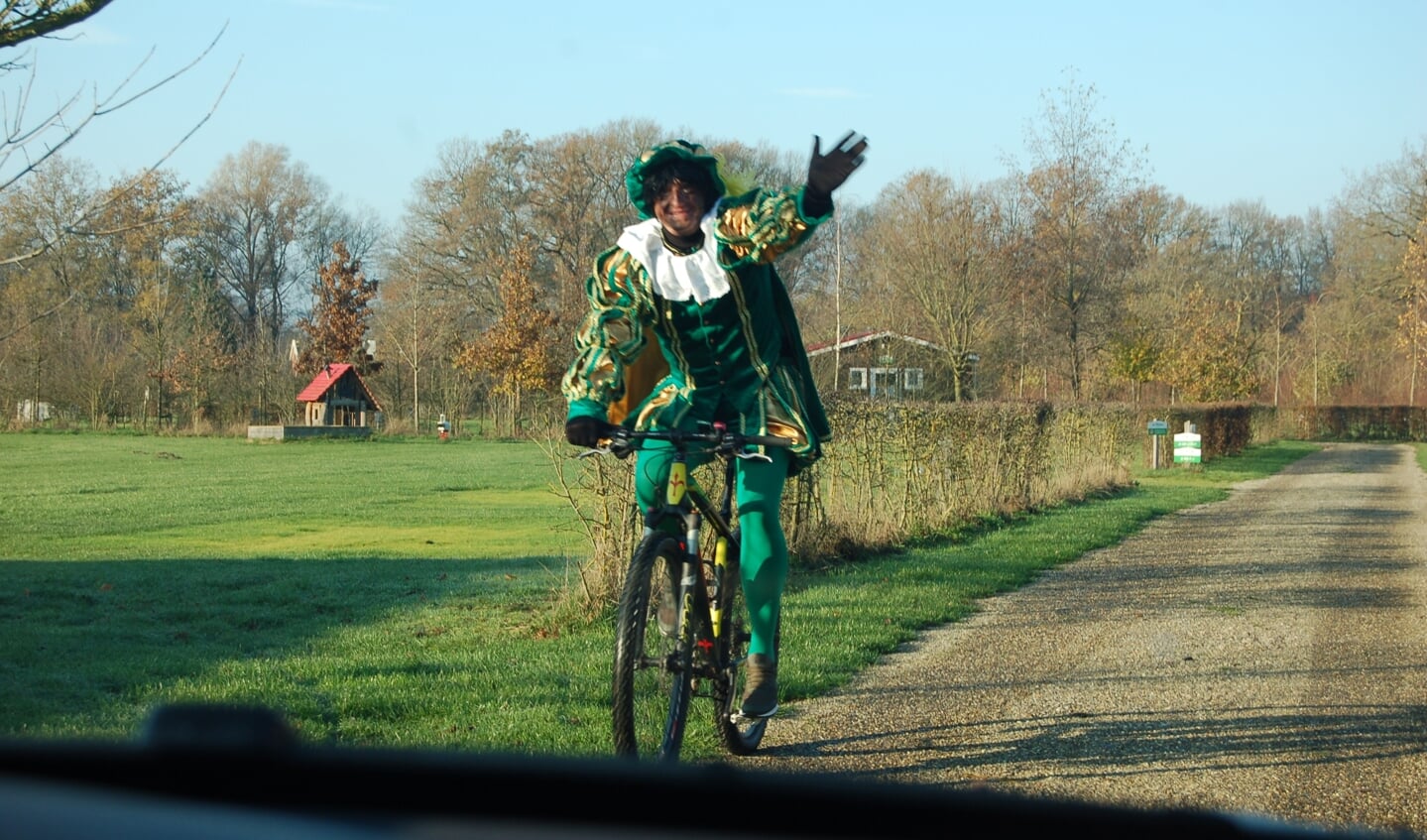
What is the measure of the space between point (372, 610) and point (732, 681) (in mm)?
5743

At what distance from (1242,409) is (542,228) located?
93.0 ft

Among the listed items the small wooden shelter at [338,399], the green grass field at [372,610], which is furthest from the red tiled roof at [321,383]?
the green grass field at [372,610]

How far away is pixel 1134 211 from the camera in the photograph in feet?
116

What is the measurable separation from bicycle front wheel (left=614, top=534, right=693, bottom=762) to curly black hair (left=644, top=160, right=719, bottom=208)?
45.7 inches

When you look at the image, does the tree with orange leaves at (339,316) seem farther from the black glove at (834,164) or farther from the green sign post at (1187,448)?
the black glove at (834,164)

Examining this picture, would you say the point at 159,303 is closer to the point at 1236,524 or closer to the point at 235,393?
the point at 235,393

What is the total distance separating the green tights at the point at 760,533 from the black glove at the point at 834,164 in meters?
0.90

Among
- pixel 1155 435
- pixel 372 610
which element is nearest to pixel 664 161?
pixel 372 610

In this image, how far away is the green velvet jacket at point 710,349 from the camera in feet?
14.8

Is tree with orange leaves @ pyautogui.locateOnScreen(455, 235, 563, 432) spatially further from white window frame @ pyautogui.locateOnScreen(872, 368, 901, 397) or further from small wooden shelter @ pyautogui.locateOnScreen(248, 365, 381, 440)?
white window frame @ pyautogui.locateOnScreen(872, 368, 901, 397)

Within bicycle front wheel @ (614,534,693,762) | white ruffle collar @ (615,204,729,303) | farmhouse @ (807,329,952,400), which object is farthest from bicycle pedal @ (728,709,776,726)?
farmhouse @ (807,329,952,400)

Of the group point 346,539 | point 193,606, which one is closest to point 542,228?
point 346,539

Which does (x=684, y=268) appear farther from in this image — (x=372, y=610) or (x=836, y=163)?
(x=372, y=610)

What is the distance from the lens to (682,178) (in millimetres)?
4570
